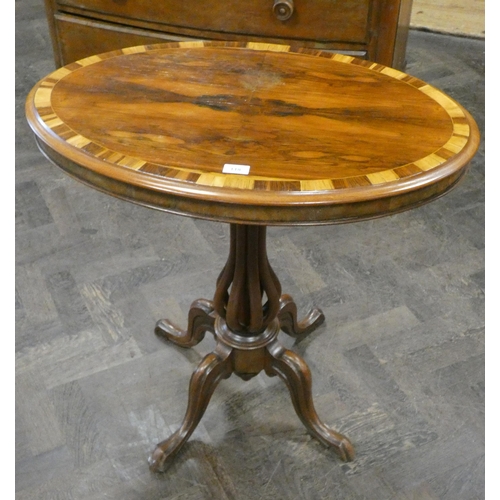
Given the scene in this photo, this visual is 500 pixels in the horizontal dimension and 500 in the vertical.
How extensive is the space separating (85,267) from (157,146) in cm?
113

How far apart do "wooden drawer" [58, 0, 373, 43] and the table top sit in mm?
611

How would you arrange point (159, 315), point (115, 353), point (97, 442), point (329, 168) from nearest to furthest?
point (329, 168) → point (97, 442) → point (115, 353) → point (159, 315)

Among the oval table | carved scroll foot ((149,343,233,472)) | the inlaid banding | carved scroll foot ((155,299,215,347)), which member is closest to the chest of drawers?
the oval table

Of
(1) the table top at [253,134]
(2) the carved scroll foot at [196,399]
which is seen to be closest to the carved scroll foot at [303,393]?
(2) the carved scroll foot at [196,399]

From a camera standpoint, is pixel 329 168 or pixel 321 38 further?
pixel 321 38

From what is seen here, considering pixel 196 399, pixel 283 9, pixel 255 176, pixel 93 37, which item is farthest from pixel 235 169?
pixel 93 37

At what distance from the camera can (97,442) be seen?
149 cm

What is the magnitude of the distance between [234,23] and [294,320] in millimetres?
1048

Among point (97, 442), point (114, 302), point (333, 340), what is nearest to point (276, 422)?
point (333, 340)

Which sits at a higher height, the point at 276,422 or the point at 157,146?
the point at 157,146

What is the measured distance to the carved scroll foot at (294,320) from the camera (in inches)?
64.8

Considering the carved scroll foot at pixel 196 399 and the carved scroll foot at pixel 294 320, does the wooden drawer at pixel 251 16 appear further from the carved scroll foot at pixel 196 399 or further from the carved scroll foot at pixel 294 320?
the carved scroll foot at pixel 196 399

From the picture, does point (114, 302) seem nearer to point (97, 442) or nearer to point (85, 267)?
point (85, 267)

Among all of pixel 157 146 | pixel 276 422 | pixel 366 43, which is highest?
pixel 157 146
